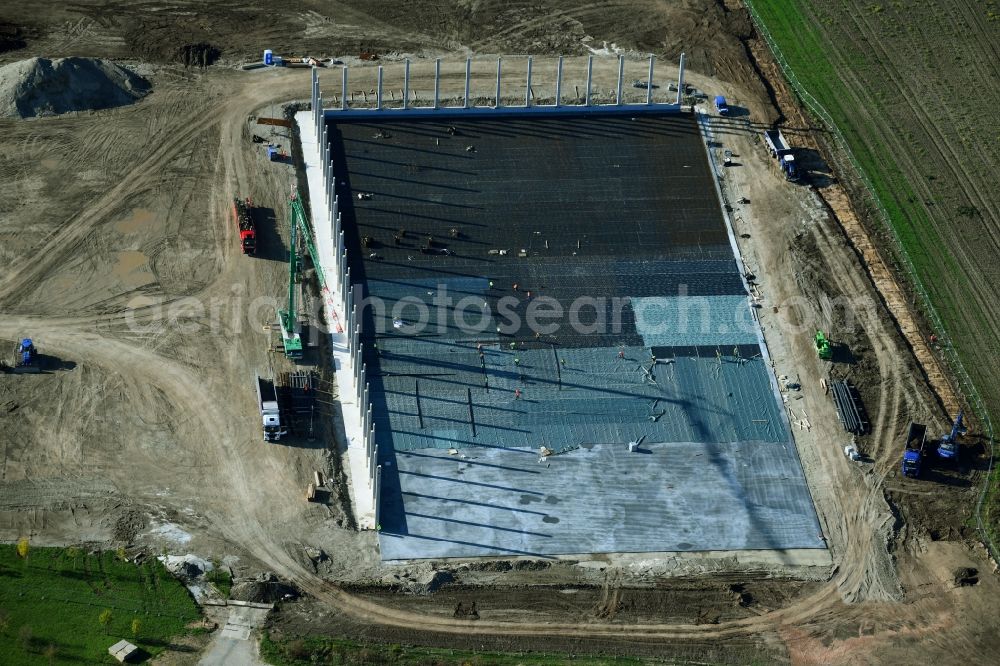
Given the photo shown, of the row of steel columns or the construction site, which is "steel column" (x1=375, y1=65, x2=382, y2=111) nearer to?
the row of steel columns

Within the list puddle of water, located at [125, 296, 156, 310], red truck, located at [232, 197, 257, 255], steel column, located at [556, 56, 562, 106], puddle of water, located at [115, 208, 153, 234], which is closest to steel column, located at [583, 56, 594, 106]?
steel column, located at [556, 56, 562, 106]

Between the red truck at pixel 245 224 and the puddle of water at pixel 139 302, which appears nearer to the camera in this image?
the puddle of water at pixel 139 302

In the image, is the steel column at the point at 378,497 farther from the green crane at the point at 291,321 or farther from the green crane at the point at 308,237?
the green crane at the point at 308,237

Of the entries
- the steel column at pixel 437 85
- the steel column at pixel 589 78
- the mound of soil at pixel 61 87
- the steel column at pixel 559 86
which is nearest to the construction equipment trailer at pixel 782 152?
the steel column at pixel 589 78

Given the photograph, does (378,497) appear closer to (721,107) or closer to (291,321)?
(291,321)

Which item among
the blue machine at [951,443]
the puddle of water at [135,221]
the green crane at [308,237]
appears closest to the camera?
the blue machine at [951,443]
